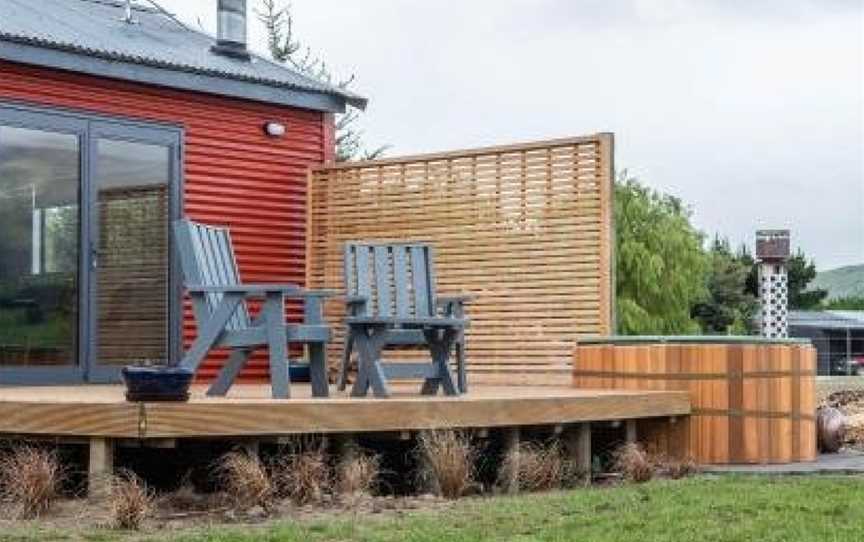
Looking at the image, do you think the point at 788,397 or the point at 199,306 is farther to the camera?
the point at 788,397

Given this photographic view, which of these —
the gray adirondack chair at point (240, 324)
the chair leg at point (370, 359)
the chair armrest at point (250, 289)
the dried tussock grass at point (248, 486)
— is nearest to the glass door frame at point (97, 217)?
the gray adirondack chair at point (240, 324)

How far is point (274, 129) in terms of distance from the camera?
10727 millimetres

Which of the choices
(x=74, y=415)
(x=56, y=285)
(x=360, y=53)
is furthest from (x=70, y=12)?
(x=360, y=53)

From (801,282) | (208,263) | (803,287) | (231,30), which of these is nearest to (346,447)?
(208,263)

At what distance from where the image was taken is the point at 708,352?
329 inches

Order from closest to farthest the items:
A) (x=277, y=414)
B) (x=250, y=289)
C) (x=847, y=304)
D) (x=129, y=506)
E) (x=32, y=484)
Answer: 1. (x=129, y=506)
2. (x=32, y=484)
3. (x=277, y=414)
4. (x=250, y=289)
5. (x=847, y=304)

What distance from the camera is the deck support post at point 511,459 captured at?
23.6 feet

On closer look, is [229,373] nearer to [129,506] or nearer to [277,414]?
[277,414]

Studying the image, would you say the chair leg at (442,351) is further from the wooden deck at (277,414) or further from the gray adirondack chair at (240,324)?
the gray adirondack chair at (240,324)

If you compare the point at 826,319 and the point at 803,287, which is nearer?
the point at 826,319

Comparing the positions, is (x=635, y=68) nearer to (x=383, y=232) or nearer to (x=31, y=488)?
(x=383, y=232)

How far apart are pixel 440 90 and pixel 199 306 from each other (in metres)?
16.4

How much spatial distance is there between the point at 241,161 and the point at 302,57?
17.4 meters

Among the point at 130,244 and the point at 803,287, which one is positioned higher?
the point at 803,287
